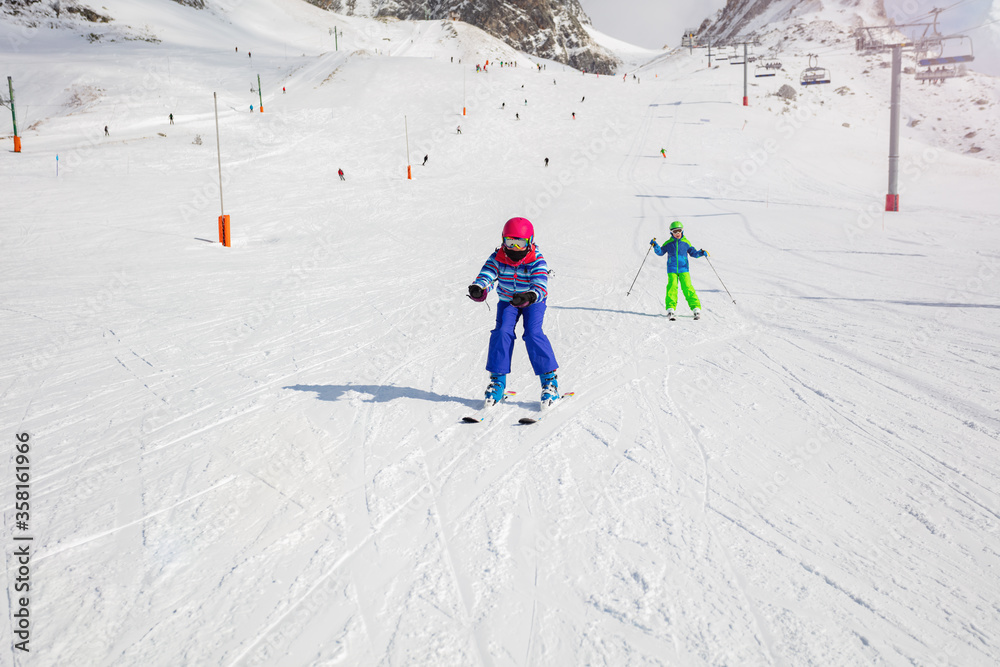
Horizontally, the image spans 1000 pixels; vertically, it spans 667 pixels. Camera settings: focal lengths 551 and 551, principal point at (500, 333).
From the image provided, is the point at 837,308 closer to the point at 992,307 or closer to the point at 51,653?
the point at 992,307

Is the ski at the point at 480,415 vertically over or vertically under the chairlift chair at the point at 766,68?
under

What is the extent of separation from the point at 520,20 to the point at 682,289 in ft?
478

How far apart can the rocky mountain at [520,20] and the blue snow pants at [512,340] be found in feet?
441

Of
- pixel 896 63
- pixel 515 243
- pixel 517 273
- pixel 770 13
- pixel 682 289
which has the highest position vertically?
pixel 770 13

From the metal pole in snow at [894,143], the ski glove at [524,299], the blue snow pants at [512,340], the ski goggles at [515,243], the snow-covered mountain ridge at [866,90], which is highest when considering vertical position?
the snow-covered mountain ridge at [866,90]

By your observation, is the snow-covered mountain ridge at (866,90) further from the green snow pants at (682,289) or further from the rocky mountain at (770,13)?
the green snow pants at (682,289)

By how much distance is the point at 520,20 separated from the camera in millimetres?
132875

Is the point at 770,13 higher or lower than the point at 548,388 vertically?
higher

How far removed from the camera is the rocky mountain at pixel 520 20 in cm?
12550

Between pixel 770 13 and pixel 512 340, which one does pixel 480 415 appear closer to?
pixel 512 340

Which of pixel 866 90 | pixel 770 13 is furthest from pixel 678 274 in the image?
pixel 770 13

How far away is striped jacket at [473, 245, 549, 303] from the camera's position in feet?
15.4

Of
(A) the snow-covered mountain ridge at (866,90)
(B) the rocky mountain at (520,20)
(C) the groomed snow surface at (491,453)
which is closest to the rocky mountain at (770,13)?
(A) the snow-covered mountain ridge at (866,90)

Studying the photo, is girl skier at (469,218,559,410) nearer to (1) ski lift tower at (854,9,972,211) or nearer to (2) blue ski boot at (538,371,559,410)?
(2) blue ski boot at (538,371,559,410)
